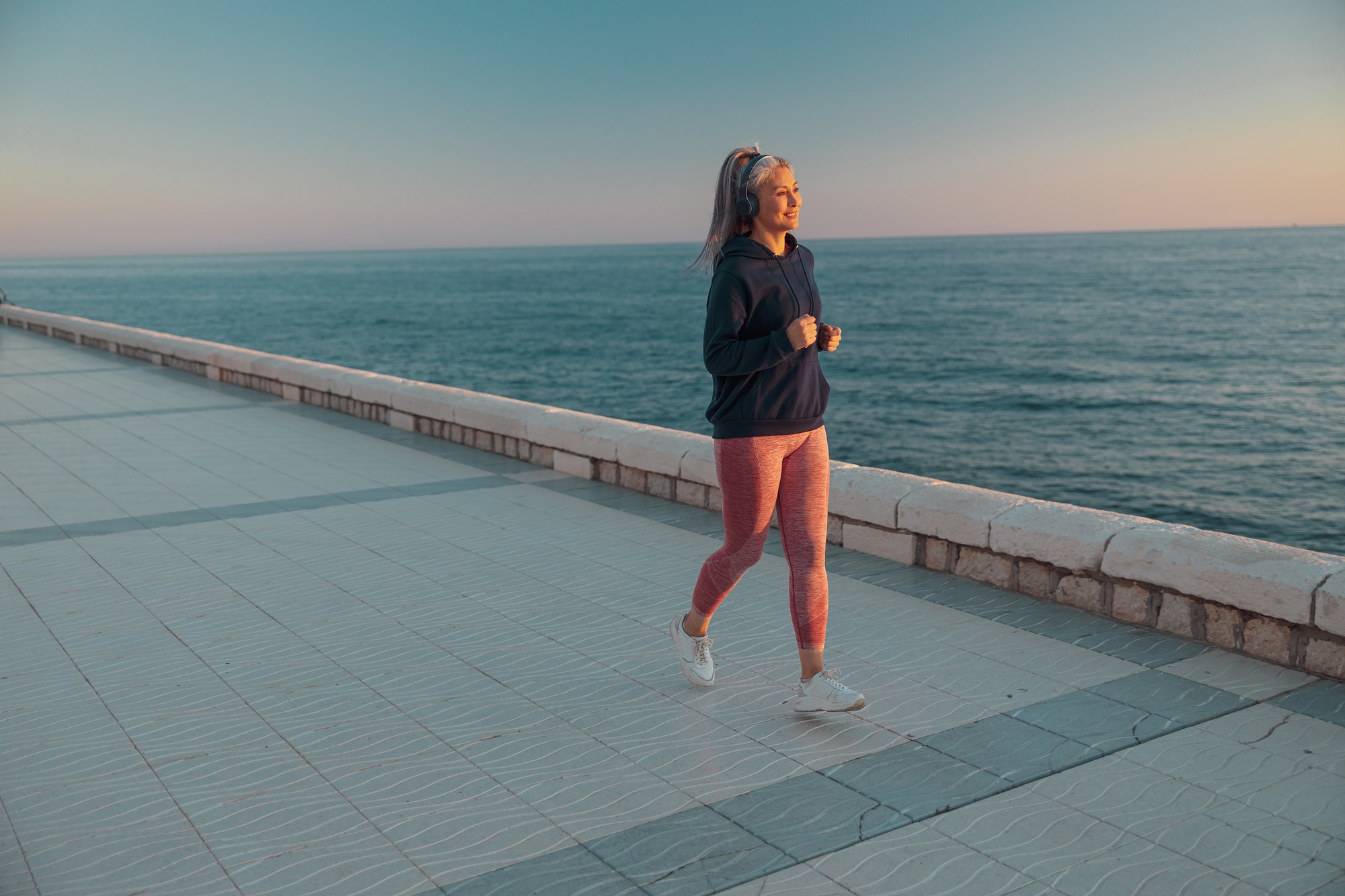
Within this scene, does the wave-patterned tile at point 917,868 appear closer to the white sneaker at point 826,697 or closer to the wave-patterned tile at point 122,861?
the white sneaker at point 826,697

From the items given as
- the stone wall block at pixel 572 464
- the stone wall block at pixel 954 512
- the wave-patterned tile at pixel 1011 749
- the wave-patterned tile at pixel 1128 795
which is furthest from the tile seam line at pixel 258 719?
the stone wall block at pixel 572 464

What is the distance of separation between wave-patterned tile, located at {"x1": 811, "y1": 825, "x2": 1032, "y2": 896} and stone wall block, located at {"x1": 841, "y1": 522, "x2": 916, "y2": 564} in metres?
2.78

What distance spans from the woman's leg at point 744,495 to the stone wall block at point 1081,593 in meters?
1.83

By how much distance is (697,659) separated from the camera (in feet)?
13.4

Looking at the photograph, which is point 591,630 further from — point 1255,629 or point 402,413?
point 402,413

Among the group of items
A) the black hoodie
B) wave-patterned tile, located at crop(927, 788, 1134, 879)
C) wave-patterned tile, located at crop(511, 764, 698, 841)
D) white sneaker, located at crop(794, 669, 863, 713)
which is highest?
the black hoodie

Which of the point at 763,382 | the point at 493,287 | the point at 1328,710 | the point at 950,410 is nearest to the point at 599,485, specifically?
the point at 763,382

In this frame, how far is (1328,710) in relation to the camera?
3.79 metres

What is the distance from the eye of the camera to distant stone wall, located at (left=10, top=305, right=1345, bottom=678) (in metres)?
4.18

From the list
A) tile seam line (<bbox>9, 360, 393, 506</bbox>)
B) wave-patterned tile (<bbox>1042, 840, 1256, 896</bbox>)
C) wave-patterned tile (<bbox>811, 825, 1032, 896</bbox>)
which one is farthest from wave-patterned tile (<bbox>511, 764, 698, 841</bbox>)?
tile seam line (<bbox>9, 360, 393, 506</bbox>)

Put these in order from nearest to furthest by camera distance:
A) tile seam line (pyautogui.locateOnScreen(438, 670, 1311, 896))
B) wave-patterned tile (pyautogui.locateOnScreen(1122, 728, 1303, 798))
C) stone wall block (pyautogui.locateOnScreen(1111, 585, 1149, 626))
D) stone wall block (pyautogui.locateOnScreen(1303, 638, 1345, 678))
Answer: tile seam line (pyautogui.locateOnScreen(438, 670, 1311, 896)) → wave-patterned tile (pyautogui.locateOnScreen(1122, 728, 1303, 798)) → stone wall block (pyautogui.locateOnScreen(1303, 638, 1345, 678)) → stone wall block (pyautogui.locateOnScreen(1111, 585, 1149, 626))

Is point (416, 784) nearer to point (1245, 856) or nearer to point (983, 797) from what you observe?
point (983, 797)

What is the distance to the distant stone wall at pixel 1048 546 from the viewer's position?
4.18 metres

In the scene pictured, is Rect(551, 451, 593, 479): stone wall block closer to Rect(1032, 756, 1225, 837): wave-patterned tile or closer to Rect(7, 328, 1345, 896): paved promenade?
Rect(7, 328, 1345, 896): paved promenade
